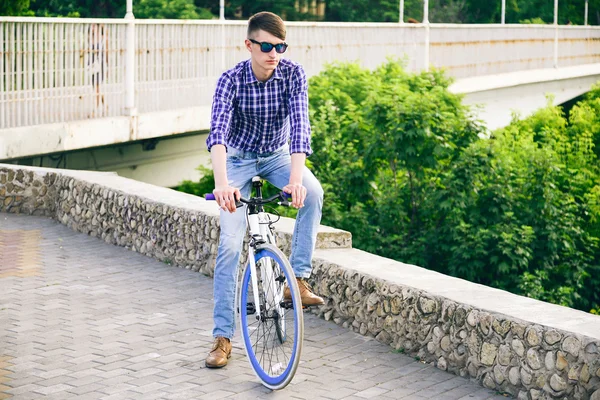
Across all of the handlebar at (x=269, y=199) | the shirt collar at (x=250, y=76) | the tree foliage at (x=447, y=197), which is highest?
the shirt collar at (x=250, y=76)

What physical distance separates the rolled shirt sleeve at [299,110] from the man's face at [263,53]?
7.0 inches

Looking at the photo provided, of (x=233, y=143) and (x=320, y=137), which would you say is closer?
(x=233, y=143)

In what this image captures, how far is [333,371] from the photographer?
589 cm

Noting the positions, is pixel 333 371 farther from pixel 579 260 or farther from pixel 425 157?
pixel 579 260

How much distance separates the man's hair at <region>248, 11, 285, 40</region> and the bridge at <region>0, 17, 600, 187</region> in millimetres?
7641

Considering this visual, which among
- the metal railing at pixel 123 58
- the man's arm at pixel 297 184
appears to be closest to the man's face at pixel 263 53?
the man's arm at pixel 297 184

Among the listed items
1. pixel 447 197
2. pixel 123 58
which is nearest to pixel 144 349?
pixel 447 197

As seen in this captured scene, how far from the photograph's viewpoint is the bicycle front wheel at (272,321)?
5301 mm

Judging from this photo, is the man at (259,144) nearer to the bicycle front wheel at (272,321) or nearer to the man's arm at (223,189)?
the man's arm at (223,189)

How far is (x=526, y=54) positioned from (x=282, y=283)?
1046 inches

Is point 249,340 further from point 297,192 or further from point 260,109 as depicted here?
point 260,109

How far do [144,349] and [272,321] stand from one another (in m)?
1.07

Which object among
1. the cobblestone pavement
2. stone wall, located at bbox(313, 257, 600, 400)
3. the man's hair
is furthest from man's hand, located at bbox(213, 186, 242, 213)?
stone wall, located at bbox(313, 257, 600, 400)

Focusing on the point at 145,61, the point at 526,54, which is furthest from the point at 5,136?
the point at 526,54
